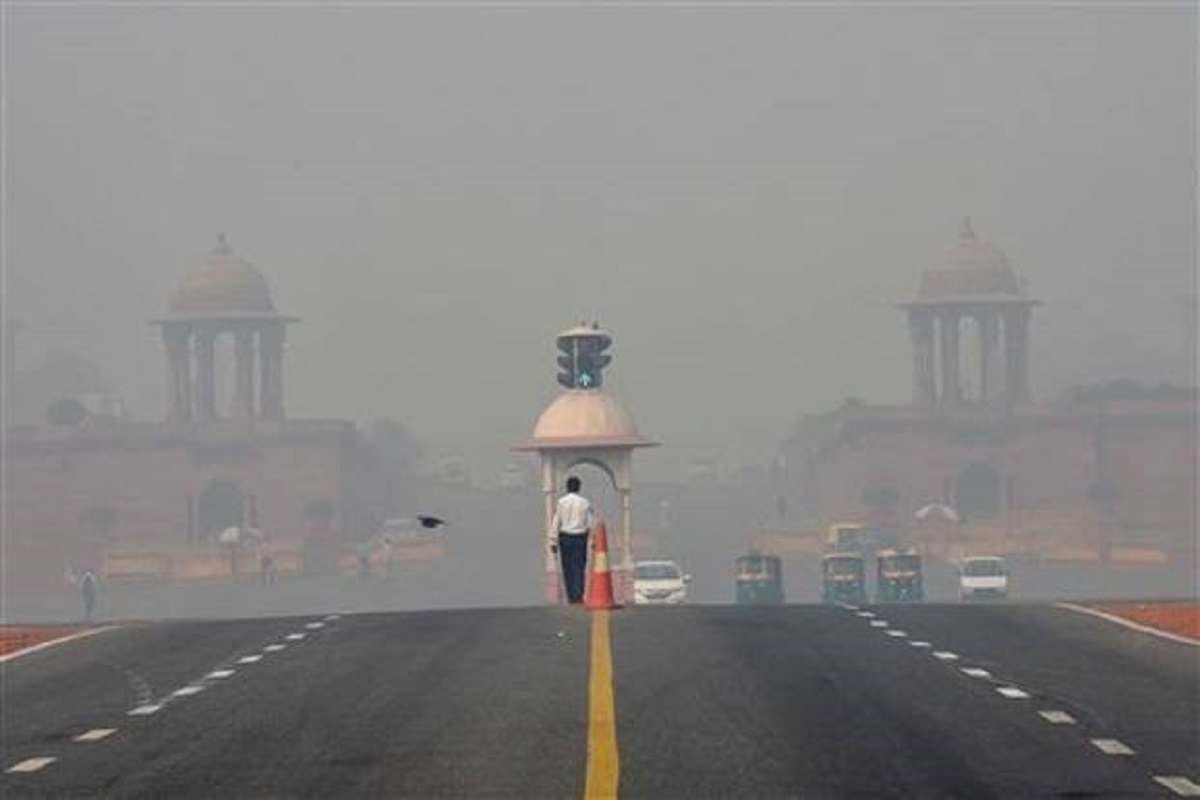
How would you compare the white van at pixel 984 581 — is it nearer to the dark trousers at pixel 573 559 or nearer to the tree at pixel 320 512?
the tree at pixel 320 512

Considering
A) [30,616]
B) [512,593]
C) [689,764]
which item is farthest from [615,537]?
[689,764]

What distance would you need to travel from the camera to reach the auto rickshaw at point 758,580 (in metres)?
109

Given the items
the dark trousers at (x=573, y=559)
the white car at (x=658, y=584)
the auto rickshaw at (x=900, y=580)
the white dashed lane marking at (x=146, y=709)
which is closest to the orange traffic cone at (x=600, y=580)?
the dark trousers at (x=573, y=559)

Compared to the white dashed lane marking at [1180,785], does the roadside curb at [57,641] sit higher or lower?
lower

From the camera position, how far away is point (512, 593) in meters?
149

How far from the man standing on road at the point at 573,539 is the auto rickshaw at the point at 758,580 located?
230 ft

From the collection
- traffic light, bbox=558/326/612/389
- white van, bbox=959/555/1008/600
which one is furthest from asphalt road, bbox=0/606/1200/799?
white van, bbox=959/555/1008/600

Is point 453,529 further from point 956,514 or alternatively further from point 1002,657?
point 1002,657

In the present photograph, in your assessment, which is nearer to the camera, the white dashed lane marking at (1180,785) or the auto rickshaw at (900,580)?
the white dashed lane marking at (1180,785)

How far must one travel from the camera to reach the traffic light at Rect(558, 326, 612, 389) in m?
63.4

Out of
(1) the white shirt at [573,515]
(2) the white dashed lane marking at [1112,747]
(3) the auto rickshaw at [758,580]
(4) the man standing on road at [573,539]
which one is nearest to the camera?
(2) the white dashed lane marking at [1112,747]

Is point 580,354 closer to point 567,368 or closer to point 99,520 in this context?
point 567,368

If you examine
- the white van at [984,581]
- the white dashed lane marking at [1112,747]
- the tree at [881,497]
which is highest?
the white dashed lane marking at [1112,747]

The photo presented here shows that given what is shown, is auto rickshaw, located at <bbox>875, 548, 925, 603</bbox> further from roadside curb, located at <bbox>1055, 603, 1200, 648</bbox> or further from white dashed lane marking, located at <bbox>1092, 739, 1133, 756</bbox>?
white dashed lane marking, located at <bbox>1092, 739, 1133, 756</bbox>
